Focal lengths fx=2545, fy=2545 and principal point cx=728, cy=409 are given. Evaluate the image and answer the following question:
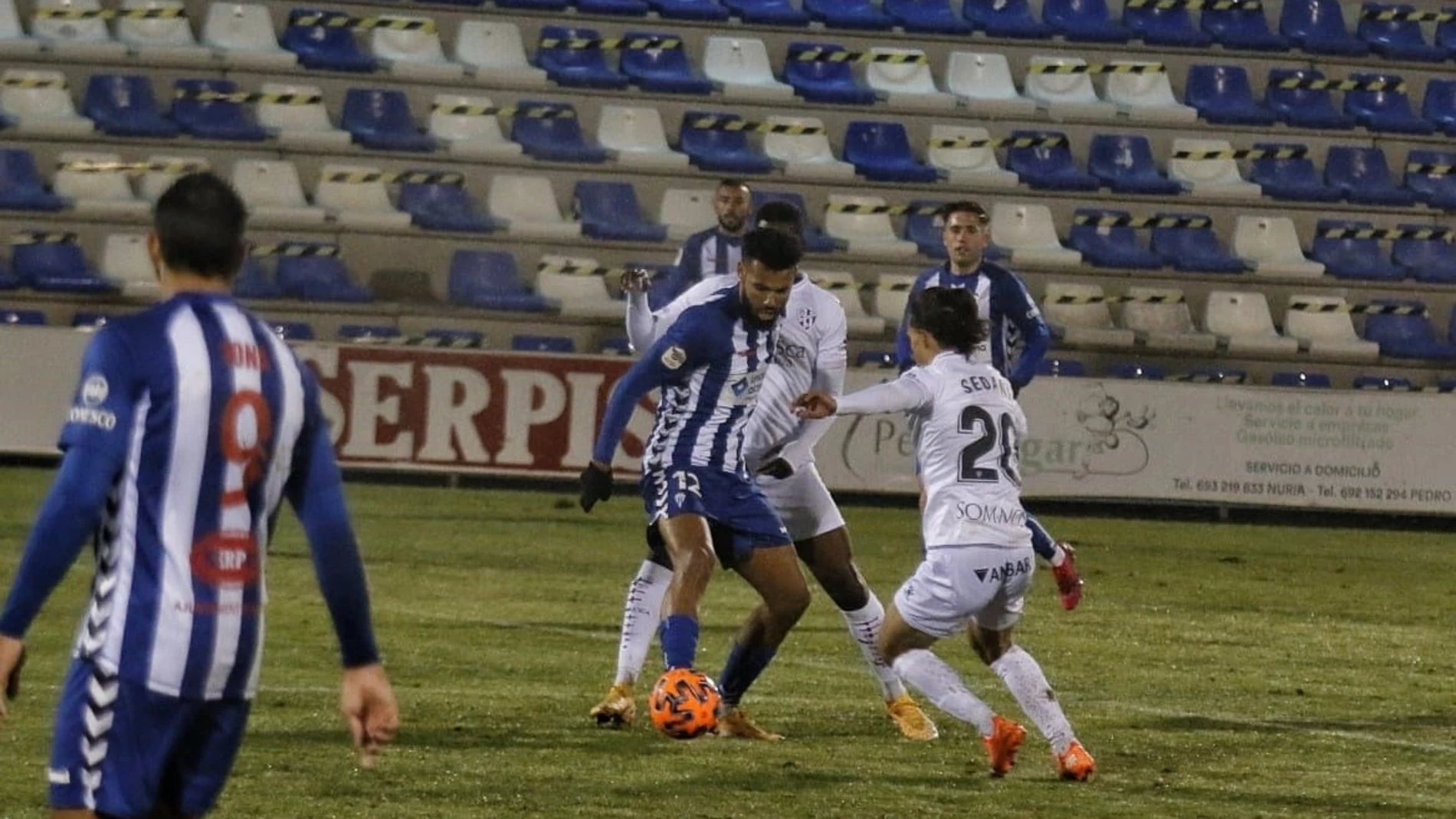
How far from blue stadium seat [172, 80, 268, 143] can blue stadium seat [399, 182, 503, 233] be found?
1.35 meters

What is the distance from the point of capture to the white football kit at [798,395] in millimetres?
9383

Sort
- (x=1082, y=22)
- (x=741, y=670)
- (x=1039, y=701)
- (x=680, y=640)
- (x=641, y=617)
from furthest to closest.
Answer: (x=1082, y=22), (x=641, y=617), (x=741, y=670), (x=680, y=640), (x=1039, y=701)

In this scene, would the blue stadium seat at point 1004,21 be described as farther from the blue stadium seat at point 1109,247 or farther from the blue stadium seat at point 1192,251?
the blue stadium seat at point 1192,251

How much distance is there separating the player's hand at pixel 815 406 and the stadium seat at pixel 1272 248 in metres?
16.0

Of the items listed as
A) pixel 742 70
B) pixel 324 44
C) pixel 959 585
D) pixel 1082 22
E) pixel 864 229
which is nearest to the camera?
pixel 959 585

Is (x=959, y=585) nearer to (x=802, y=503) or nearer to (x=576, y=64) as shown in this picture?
(x=802, y=503)

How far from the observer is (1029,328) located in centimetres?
1141

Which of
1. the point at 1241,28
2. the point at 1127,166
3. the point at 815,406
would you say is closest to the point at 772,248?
the point at 815,406

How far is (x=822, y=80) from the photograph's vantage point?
23688 mm

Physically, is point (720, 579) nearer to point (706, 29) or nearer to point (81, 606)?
point (81, 606)

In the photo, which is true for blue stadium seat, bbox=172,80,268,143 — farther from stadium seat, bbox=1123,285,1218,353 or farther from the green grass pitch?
stadium seat, bbox=1123,285,1218,353

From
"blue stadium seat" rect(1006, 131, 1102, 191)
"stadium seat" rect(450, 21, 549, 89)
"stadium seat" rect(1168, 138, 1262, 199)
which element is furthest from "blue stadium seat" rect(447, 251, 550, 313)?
"stadium seat" rect(1168, 138, 1262, 199)

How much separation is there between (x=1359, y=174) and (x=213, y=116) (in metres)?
10.8

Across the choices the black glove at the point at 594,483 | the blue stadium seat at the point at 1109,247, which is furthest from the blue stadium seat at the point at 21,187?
the black glove at the point at 594,483
